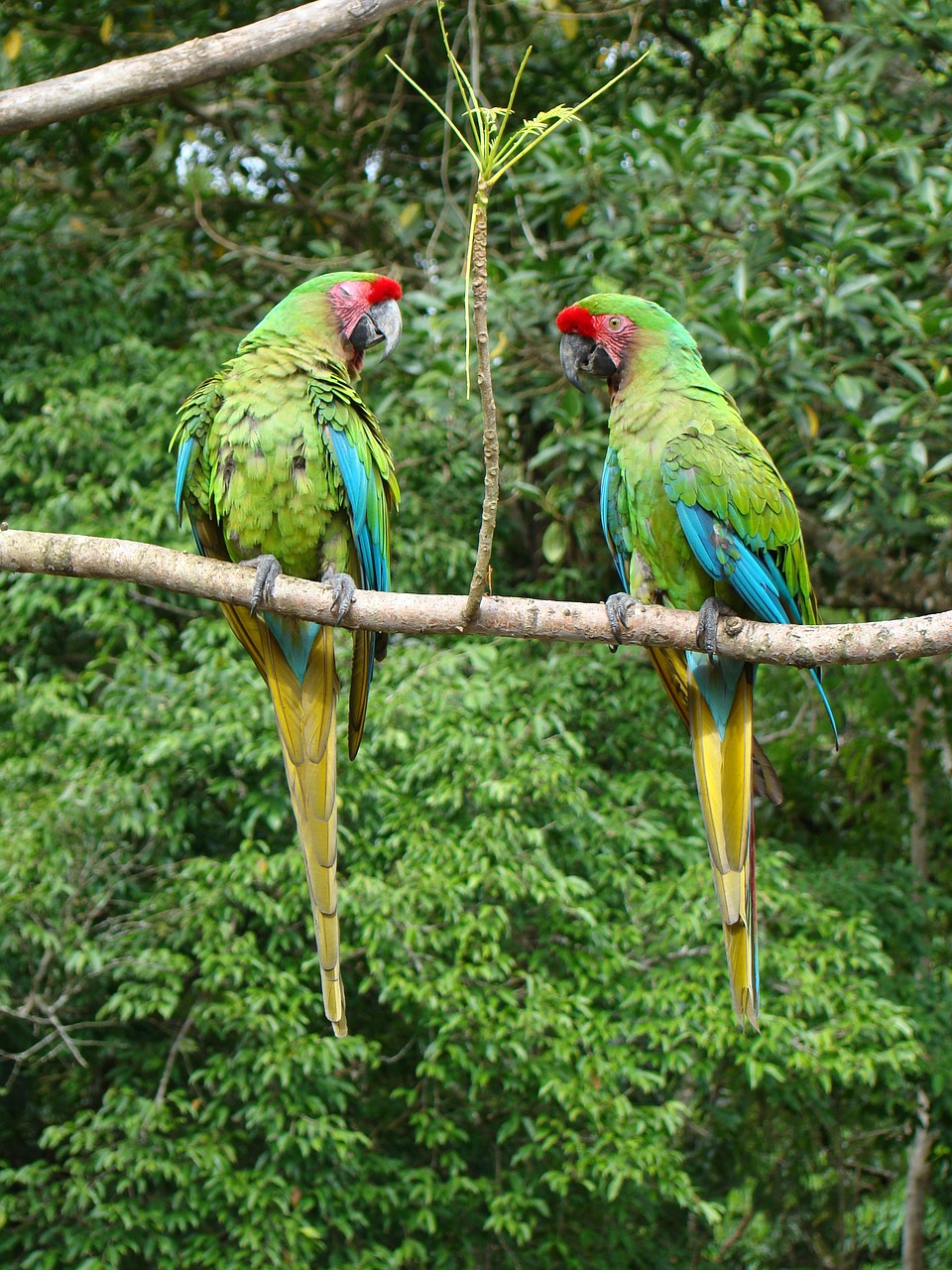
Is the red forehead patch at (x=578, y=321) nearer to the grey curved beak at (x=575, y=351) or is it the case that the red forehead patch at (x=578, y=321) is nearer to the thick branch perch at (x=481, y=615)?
the grey curved beak at (x=575, y=351)

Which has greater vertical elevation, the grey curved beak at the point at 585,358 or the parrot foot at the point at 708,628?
the grey curved beak at the point at 585,358

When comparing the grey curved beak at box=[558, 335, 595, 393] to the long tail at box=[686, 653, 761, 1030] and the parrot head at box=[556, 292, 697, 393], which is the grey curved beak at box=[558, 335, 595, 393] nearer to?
the parrot head at box=[556, 292, 697, 393]

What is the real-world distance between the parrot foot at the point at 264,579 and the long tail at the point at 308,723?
4.6 inches

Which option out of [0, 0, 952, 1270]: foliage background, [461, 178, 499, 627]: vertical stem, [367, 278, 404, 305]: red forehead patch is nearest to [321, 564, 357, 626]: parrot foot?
[461, 178, 499, 627]: vertical stem

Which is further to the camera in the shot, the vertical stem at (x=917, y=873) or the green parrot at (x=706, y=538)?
the vertical stem at (x=917, y=873)

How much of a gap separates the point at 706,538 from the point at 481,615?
461 millimetres

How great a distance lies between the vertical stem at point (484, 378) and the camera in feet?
4.09

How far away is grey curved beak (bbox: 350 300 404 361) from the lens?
7.24 ft

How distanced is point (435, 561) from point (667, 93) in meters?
1.98

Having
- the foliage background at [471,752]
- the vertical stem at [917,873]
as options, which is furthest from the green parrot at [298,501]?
the vertical stem at [917,873]

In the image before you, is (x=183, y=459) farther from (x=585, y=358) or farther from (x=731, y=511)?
(x=731, y=511)

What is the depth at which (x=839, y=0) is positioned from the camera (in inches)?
165

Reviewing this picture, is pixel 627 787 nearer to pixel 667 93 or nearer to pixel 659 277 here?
pixel 659 277

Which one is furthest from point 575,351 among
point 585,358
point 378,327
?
point 378,327
